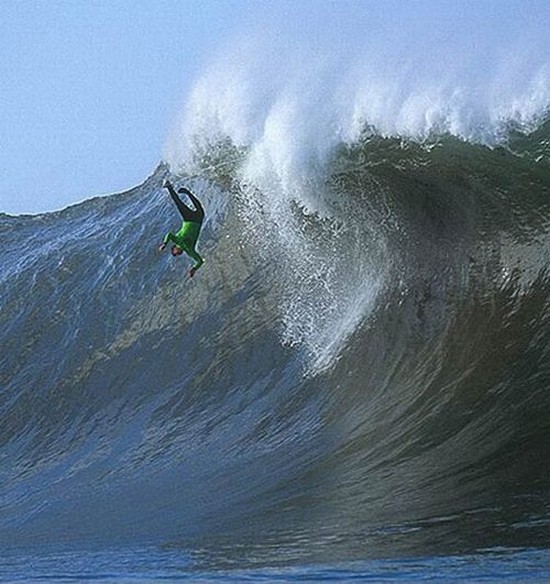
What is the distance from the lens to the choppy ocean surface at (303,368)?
6.66 m

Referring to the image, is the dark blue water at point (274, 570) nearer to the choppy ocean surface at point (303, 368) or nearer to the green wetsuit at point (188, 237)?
the choppy ocean surface at point (303, 368)

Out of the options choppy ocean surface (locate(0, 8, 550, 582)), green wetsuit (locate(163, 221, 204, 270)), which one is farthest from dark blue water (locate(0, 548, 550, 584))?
green wetsuit (locate(163, 221, 204, 270))

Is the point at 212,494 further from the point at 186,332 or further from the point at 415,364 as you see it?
the point at 186,332

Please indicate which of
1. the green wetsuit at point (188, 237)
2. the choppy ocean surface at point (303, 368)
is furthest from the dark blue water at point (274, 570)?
the green wetsuit at point (188, 237)

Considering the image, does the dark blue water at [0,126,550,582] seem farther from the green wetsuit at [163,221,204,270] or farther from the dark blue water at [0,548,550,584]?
the green wetsuit at [163,221,204,270]

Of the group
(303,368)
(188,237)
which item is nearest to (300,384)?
(303,368)

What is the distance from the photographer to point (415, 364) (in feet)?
30.6

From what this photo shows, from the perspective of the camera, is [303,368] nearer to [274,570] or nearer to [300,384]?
[300,384]

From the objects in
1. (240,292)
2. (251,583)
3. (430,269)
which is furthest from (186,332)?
(251,583)

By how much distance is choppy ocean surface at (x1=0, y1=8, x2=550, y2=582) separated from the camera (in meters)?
6.66

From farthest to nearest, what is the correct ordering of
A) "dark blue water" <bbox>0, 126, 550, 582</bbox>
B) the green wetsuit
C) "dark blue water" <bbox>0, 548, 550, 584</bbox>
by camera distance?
the green wetsuit < "dark blue water" <bbox>0, 126, 550, 582</bbox> < "dark blue water" <bbox>0, 548, 550, 584</bbox>

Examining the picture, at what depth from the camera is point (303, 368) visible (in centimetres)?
1009

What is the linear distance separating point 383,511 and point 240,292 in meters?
4.90

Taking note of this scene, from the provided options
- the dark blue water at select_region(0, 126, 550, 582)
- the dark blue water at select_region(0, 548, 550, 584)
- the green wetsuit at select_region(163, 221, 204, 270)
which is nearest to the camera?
the dark blue water at select_region(0, 548, 550, 584)
